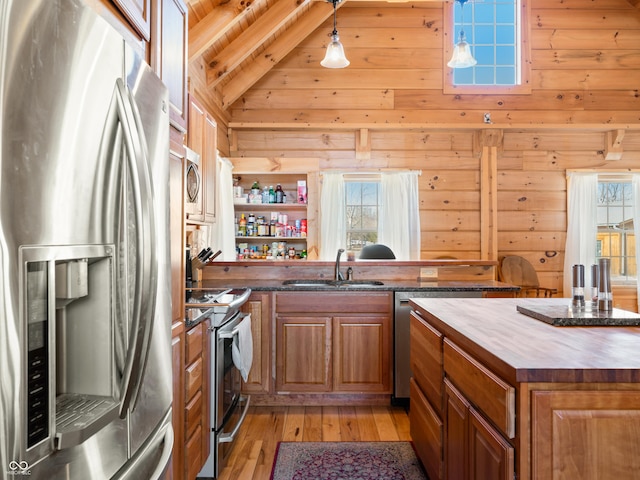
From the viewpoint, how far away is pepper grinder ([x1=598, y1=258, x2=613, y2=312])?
1.77 metres

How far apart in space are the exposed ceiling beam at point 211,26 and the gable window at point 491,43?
3131mm

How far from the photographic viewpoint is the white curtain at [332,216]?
534cm

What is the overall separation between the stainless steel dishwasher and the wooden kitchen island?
139cm

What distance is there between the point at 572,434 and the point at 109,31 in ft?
4.64

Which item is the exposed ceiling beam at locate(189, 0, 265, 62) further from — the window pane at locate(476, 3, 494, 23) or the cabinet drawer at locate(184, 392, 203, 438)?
the window pane at locate(476, 3, 494, 23)

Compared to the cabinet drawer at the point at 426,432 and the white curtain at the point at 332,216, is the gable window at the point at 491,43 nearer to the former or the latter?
the white curtain at the point at 332,216

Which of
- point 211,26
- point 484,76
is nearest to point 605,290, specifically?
point 211,26

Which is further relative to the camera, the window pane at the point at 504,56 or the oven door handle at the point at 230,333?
the window pane at the point at 504,56

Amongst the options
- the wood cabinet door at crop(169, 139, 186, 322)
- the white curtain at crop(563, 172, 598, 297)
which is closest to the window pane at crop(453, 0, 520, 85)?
the white curtain at crop(563, 172, 598, 297)

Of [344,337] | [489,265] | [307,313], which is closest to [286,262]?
[307,313]

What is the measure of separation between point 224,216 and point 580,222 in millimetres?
4309

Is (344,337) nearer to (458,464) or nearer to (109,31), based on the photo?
(458,464)

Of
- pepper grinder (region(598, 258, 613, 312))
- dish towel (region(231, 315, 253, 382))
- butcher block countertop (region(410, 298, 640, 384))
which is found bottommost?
dish towel (region(231, 315, 253, 382))

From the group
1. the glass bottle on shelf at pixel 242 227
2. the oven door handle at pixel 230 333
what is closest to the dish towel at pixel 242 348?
the oven door handle at pixel 230 333
